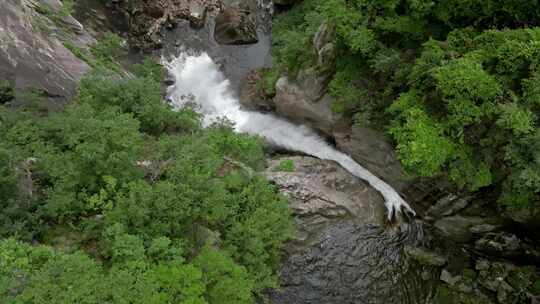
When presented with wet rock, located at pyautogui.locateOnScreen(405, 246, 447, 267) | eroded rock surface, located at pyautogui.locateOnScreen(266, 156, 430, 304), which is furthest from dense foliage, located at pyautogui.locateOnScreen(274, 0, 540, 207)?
eroded rock surface, located at pyautogui.locateOnScreen(266, 156, 430, 304)

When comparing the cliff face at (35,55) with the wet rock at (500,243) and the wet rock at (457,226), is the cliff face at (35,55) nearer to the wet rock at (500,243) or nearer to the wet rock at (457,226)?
the wet rock at (457,226)

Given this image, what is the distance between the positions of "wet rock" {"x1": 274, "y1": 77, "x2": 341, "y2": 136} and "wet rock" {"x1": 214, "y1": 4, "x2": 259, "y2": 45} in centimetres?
547

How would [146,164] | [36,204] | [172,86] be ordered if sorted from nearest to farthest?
[36,204] < [146,164] < [172,86]

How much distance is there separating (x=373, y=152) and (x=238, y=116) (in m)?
7.23

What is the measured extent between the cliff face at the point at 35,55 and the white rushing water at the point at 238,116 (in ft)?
14.5

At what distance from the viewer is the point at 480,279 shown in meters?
12.1

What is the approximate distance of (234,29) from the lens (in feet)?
68.2

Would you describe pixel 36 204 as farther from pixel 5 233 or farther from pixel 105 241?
pixel 105 241

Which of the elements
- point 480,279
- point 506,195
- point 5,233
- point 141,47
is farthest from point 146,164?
point 141,47

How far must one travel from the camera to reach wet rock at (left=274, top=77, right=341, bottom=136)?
15273 millimetres

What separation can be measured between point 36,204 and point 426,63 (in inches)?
414

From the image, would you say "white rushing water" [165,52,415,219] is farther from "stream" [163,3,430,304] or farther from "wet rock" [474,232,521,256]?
"wet rock" [474,232,521,256]

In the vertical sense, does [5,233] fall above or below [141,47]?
below

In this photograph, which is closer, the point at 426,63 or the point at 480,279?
the point at 426,63
